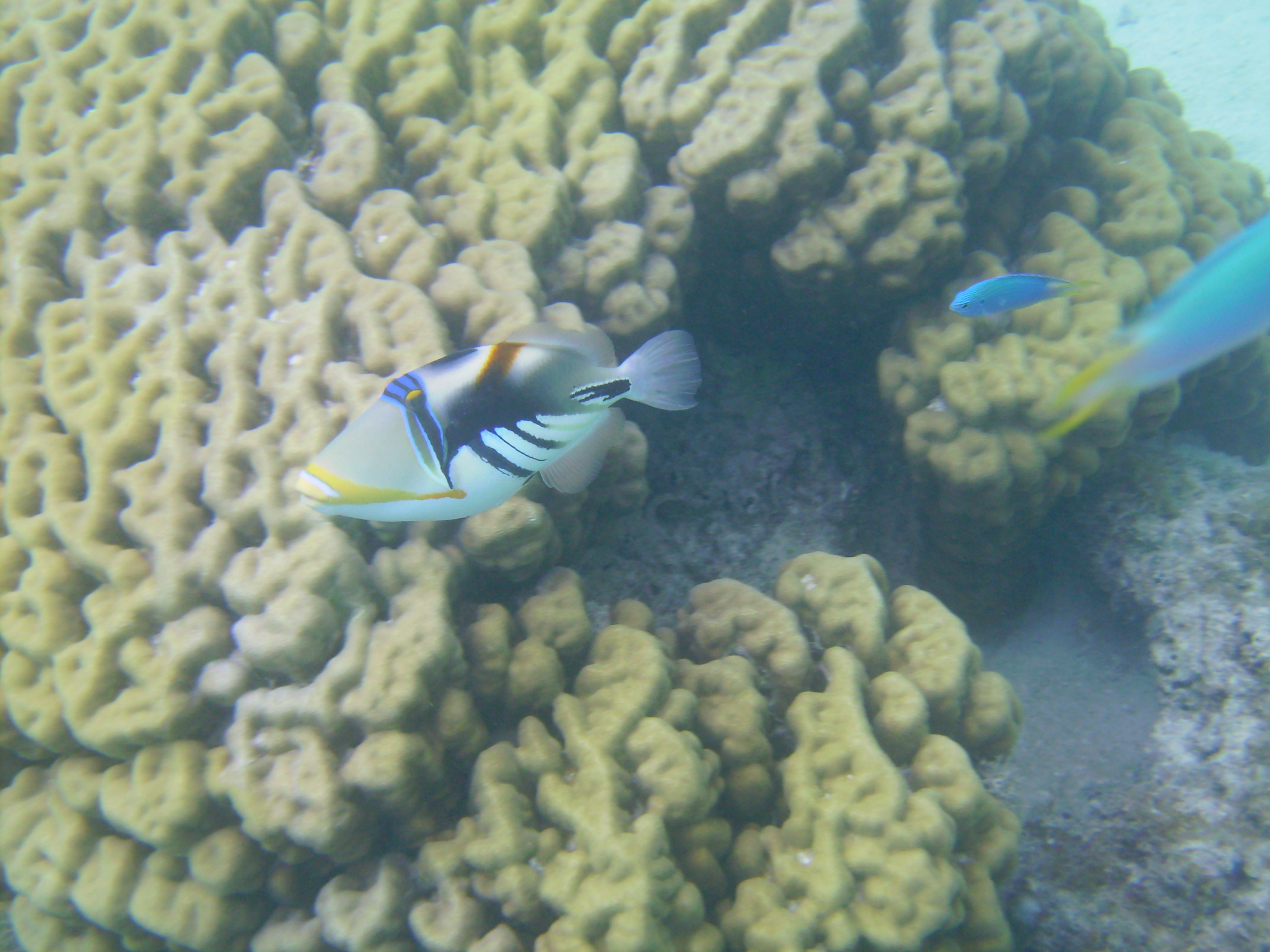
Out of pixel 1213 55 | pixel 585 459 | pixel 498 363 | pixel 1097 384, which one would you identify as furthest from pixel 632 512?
pixel 1213 55

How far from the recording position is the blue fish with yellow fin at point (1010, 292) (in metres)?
2.65

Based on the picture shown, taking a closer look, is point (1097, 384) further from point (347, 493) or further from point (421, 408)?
point (347, 493)

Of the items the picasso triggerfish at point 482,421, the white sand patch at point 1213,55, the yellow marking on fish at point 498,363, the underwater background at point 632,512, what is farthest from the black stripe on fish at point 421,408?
the white sand patch at point 1213,55

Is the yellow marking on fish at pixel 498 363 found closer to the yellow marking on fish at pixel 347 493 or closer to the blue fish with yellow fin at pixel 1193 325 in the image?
the yellow marking on fish at pixel 347 493

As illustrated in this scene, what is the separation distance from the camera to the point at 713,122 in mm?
3016

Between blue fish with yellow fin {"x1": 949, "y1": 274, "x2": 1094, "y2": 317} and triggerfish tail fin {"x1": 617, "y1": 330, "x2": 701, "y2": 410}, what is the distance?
1567mm

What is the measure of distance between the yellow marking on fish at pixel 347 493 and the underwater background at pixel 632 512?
70cm

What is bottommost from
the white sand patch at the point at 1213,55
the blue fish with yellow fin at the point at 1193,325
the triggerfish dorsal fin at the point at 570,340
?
the white sand patch at the point at 1213,55

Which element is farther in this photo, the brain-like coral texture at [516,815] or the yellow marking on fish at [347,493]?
the brain-like coral texture at [516,815]

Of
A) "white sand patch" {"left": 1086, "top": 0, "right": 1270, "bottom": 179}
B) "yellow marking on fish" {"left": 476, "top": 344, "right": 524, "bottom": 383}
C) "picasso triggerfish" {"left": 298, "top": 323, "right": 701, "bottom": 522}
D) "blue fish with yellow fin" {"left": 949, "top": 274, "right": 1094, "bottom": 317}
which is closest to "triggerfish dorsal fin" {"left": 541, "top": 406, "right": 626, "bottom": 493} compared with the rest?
"picasso triggerfish" {"left": 298, "top": 323, "right": 701, "bottom": 522}

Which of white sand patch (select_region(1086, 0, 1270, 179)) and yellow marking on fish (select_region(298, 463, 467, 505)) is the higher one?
yellow marking on fish (select_region(298, 463, 467, 505))

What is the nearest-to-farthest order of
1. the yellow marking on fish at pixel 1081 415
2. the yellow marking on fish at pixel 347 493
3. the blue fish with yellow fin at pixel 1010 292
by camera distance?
the yellow marking on fish at pixel 1081 415 → the yellow marking on fish at pixel 347 493 → the blue fish with yellow fin at pixel 1010 292

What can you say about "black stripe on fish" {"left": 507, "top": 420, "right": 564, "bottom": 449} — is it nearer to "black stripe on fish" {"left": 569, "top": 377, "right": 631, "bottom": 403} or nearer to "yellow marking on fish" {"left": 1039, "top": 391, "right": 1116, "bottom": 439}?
"black stripe on fish" {"left": 569, "top": 377, "right": 631, "bottom": 403}

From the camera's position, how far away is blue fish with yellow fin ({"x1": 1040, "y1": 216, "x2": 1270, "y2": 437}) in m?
0.90
